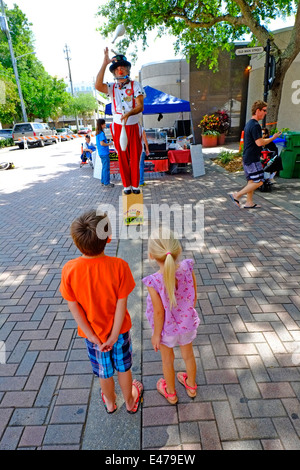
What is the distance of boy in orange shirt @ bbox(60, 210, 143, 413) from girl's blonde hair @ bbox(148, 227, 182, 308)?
0.67 ft

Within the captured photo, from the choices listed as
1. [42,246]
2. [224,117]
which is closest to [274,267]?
[42,246]

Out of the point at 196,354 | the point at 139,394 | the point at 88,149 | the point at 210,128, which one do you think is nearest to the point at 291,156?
the point at 196,354

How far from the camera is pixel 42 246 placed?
4727mm

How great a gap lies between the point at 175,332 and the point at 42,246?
3.44 m

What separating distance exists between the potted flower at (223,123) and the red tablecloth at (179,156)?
793 cm

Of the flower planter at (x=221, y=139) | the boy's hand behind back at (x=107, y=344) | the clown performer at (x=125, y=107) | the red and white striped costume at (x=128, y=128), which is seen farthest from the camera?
the flower planter at (x=221, y=139)

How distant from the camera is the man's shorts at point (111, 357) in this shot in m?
1.84

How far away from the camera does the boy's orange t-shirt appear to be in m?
1.66

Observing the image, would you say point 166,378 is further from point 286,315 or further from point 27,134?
point 27,134

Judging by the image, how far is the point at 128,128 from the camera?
449 cm

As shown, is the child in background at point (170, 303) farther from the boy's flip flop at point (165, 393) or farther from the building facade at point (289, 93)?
the building facade at point (289, 93)

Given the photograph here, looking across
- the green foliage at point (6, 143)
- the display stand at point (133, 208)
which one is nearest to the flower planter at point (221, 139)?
the display stand at point (133, 208)

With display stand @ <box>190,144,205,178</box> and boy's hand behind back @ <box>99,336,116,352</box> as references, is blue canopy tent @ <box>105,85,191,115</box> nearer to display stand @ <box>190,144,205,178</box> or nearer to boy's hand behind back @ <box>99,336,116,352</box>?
display stand @ <box>190,144,205,178</box>

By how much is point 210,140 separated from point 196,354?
15788mm
